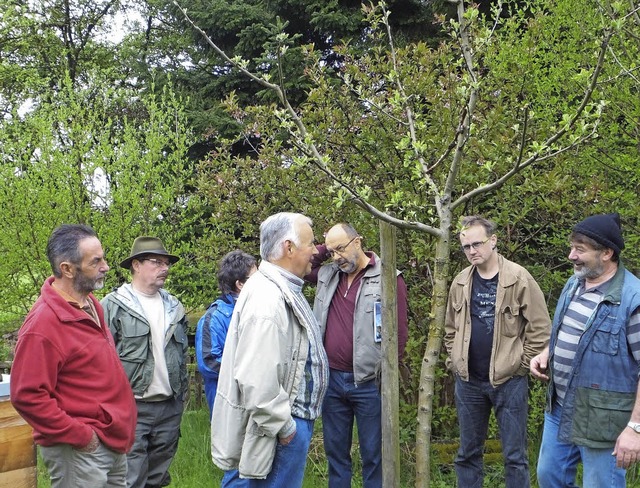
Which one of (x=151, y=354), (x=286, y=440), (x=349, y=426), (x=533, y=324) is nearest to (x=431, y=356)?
(x=286, y=440)

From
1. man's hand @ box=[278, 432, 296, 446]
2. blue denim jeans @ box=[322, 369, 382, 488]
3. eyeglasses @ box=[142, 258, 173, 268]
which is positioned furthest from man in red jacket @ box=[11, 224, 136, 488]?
blue denim jeans @ box=[322, 369, 382, 488]

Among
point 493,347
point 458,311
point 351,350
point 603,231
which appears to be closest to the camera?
point 603,231

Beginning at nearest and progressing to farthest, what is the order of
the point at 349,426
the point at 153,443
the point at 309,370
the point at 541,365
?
the point at 309,370 < the point at 541,365 < the point at 349,426 < the point at 153,443

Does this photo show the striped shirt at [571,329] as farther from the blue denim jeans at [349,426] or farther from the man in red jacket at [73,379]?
the man in red jacket at [73,379]

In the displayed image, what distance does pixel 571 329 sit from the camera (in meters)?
3.58

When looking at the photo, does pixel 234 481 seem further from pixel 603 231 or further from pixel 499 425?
pixel 603 231

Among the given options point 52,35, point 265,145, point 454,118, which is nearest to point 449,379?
point 454,118

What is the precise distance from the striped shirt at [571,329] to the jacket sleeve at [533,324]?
1.37 ft

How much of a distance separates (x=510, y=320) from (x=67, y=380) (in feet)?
8.67

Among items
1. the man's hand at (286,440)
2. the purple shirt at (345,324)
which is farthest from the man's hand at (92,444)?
the purple shirt at (345,324)

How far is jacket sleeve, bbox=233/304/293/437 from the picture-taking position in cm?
289

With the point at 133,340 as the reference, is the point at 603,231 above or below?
above

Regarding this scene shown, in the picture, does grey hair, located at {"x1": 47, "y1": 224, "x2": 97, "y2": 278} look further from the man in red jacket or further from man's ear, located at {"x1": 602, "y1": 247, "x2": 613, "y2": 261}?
man's ear, located at {"x1": 602, "y1": 247, "x2": 613, "y2": 261}

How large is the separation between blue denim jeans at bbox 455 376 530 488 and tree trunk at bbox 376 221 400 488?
38.7 inches
